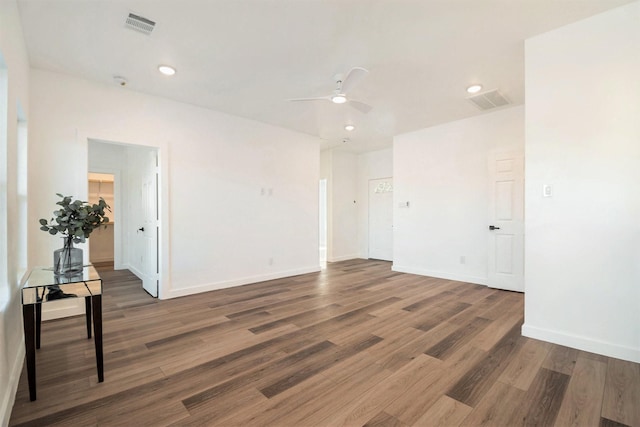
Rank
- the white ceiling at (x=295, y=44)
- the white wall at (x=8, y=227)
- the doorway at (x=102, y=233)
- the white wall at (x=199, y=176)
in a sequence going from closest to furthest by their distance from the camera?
the white wall at (x=8, y=227), the white ceiling at (x=295, y=44), the white wall at (x=199, y=176), the doorway at (x=102, y=233)

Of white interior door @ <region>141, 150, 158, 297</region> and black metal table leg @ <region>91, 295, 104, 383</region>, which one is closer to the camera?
black metal table leg @ <region>91, 295, 104, 383</region>

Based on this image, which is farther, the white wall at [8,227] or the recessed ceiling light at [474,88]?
the recessed ceiling light at [474,88]

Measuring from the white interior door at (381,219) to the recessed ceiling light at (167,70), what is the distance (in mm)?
5355

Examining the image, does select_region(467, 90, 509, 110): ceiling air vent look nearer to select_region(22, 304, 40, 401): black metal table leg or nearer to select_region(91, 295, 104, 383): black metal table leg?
select_region(91, 295, 104, 383): black metal table leg

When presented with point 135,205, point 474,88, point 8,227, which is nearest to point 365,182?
point 474,88

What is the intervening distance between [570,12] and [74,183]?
525 centimetres

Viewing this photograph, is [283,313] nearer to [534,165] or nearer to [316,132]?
[534,165]

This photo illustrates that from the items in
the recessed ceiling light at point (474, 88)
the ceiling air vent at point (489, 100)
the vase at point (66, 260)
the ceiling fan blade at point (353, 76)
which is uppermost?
the recessed ceiling light at point (474, 88)

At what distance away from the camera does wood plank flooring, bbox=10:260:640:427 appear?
1.77 m

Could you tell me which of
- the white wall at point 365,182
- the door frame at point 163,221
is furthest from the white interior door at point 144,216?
the white wall at point 365,182

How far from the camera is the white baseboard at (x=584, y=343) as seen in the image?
2374 millimetres

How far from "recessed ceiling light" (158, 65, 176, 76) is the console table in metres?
2.27

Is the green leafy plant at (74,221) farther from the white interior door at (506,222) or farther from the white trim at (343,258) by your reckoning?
the white trim at (343,258)

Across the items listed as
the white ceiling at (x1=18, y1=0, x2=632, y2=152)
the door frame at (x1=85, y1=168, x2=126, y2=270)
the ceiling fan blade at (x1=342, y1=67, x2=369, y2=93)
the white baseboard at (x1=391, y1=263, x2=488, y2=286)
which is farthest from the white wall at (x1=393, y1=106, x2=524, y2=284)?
the door frame at (x1=85, y1=168, x2=126, y2=270)
